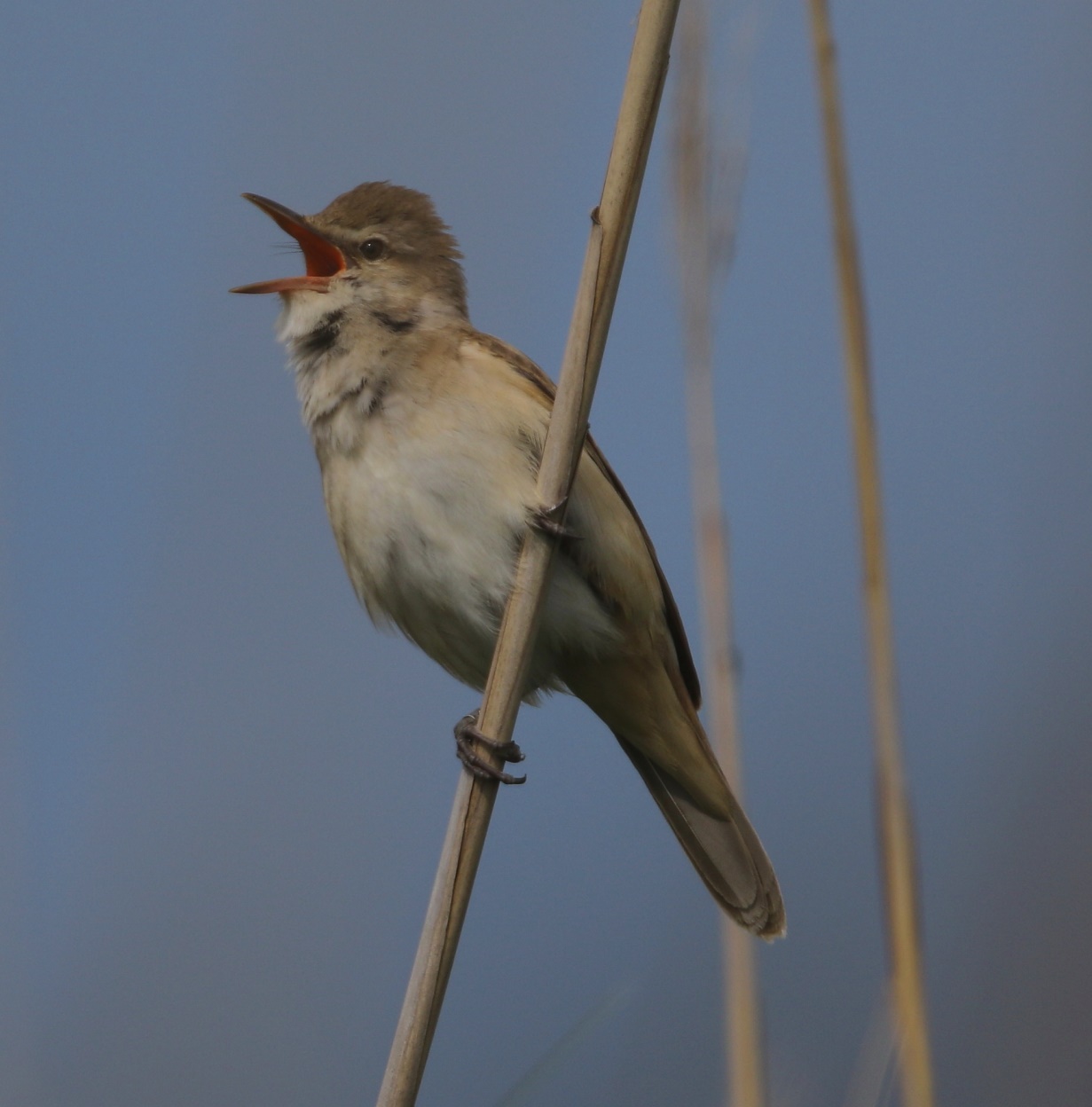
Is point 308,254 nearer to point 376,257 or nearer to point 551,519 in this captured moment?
point 376,257

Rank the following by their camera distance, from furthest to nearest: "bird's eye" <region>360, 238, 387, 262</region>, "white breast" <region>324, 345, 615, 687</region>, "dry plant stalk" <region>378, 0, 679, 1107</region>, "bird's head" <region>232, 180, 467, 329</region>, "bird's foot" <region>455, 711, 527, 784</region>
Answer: "bird's eye" <region>360, 238, 387, 262</region>
"bird's head" <region>232, 180, 467, 329</region>
"white breast" <region>324, 345, 615, 687</region>
"bird's foot" <region>455, 711, 527, 784</region>
"dry plant stalk" <region>378, 0, 679, 1107</region>

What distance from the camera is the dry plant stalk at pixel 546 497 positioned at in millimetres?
1584

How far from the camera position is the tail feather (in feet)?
8.50

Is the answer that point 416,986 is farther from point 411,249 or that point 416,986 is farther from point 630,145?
point 411,249

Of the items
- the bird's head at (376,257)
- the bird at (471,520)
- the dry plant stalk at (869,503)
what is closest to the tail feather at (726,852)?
the bird at (471,520)

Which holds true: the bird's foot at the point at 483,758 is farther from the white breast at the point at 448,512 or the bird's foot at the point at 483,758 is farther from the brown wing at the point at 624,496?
the brown wing at the point at 624,496

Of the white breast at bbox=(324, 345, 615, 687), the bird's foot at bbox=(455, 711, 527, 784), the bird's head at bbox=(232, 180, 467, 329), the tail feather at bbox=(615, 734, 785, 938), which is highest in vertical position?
the bird's head at bbox=(232, 180, 467, 329)

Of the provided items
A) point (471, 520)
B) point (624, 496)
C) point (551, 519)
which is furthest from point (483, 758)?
point (624, 496)

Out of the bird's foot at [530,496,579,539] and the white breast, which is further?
the white breast

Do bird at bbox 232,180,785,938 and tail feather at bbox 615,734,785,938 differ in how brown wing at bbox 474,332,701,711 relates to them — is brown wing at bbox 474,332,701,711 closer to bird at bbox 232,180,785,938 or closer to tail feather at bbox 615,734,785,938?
bird at bbox 232,180,785,938

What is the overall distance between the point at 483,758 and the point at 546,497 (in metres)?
0.39

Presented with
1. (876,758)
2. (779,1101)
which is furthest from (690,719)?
(779,1101)

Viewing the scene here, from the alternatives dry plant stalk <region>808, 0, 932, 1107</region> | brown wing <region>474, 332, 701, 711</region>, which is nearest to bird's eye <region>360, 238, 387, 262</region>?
brown wing <region>474, 332, 701, 711</region>

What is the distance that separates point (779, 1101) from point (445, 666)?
1252mm
